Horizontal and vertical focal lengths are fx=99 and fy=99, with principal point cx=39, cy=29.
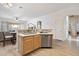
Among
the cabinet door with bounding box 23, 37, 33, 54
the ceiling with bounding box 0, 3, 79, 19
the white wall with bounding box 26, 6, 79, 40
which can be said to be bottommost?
the cabinet door with bounding box 23, 37, 33, 54

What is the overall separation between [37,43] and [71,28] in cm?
711

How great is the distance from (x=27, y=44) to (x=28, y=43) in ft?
0.23

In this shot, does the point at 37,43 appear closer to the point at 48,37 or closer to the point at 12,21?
the point at 48,37

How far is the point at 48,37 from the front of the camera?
5027 millimetres

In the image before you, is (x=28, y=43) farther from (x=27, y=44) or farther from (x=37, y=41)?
(x=37, y=41)

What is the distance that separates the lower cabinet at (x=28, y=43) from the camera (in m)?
3.70

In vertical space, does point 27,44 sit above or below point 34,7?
below

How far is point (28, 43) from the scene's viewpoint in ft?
12.9

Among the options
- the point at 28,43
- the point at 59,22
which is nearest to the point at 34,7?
the point at 59,22

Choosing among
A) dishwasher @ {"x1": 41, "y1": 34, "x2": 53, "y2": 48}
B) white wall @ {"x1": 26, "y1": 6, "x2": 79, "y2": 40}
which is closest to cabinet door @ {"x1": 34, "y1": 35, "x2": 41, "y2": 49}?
dishwasher @ {"x1": 41, "y1": 34, "x2": 53, "y2": 48}

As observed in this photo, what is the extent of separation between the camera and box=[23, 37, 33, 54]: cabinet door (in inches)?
147

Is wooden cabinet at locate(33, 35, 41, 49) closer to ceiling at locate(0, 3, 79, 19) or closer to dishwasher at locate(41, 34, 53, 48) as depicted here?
dishwasher at locate(41, 34, 53, 48)

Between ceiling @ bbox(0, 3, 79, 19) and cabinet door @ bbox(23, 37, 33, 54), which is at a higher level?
ceiling @ bbox(0, 3, 79, 19)

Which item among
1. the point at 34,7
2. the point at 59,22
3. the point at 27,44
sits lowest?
the point at 27,44
